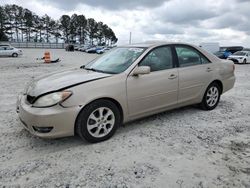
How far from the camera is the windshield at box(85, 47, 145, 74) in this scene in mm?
3861

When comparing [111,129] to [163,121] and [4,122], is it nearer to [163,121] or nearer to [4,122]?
[163,121]

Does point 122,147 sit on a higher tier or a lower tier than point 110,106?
lower

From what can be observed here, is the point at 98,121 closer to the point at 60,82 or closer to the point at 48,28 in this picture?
the point at 60,82

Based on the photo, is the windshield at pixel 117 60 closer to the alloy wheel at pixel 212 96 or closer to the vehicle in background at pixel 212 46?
the alloy wheel at pixel 212 96

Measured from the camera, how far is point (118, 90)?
138 inches

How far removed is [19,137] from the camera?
364 cm

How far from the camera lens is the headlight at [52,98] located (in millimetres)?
3123

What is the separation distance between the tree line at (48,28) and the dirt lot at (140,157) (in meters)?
72.8

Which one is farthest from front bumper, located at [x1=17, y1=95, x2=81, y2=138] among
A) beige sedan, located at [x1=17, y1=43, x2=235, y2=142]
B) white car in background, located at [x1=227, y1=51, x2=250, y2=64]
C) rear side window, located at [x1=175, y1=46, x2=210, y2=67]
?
white car in background, located at [x1=227, y1=51, x2=250, y2=64]

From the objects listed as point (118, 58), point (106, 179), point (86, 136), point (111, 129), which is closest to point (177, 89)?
point (118, 58)

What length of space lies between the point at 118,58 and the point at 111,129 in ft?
4.37

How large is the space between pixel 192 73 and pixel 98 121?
2.14m

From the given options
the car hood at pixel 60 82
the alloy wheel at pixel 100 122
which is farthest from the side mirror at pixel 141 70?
the alloy wheel at pixel 100 122

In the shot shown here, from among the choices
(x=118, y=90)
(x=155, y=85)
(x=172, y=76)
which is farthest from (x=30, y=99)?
(x=172, y=76)
